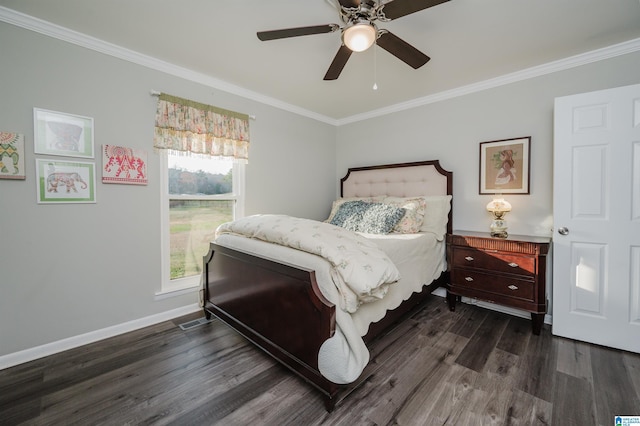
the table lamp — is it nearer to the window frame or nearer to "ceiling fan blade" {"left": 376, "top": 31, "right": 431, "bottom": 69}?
"ceiling fan blade" {"left": 376, "top": 31, "right": 431, "bottom": 69}

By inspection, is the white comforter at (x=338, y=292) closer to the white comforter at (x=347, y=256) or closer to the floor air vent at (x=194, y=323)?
the white comforter at (x=347, y=256)

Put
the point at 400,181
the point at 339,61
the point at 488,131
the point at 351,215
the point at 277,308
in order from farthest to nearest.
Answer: the point at 400,181, the point at 351,215, the point at 488,131, the point at 339,61, the point at 277,308

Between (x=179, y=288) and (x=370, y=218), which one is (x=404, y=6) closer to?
(x=370, y=218)

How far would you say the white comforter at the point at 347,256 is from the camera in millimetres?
1536

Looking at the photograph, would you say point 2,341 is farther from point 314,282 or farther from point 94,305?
point 314,282

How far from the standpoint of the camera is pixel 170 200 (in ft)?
9.00

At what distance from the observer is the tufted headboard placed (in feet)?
10.8

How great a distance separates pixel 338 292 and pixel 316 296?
128 mm

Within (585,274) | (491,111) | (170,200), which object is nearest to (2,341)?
(170,200)

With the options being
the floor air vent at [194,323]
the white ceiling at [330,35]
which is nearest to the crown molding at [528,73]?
the white ceiling at [330,35]

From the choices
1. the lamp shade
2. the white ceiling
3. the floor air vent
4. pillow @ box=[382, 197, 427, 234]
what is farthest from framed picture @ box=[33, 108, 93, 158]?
the lamp shade

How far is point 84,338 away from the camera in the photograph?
88.3 inches

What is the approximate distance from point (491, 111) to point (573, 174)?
1.07m

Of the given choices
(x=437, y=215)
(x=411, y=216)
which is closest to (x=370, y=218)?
(x=411, y=216)
